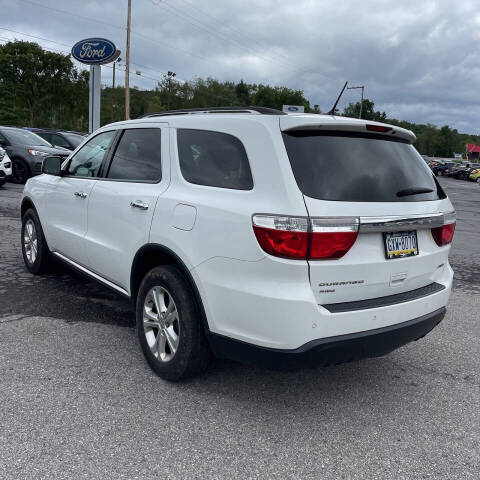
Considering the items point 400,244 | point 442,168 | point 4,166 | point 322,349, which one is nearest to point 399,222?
point 400,244

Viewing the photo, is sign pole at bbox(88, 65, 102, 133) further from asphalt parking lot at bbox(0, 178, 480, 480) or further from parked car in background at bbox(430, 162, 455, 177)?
parked car in background at bbox(430, 162, 455, 177)

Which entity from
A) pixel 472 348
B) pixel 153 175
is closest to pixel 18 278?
pixel 153 175

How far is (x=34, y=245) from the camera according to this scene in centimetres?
558

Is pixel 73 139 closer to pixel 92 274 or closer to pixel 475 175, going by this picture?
pixel 92 274

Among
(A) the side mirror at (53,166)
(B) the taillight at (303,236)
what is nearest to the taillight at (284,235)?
(B) the taillight at (303,236)

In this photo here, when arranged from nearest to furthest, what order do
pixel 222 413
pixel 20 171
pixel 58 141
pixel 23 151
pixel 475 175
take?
pixel 222 413, pixel 23 151, pixel 20 171, pixel 58 141, pixel 475 175

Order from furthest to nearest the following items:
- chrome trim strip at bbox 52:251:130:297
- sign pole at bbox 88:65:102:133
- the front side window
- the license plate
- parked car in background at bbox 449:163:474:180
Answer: parked car in background at bbox 449:163:474:180, sign pole at bbox 88:65:102:133, the front side window, chrome trim strip at bbox 52:251:130:297, the license plate

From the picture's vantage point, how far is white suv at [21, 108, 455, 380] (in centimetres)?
258

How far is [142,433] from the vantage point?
2725 millimetres

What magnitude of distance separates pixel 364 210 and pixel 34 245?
416 centimetres

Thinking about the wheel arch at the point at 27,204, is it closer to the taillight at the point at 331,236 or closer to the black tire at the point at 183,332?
the black tire at the point at 183,332

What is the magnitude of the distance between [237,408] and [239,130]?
1.69 m

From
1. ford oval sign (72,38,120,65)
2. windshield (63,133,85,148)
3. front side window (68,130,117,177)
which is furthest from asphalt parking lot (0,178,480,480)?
windshield (63,133,85,148)

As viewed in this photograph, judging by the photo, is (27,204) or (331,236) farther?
(27,204)
